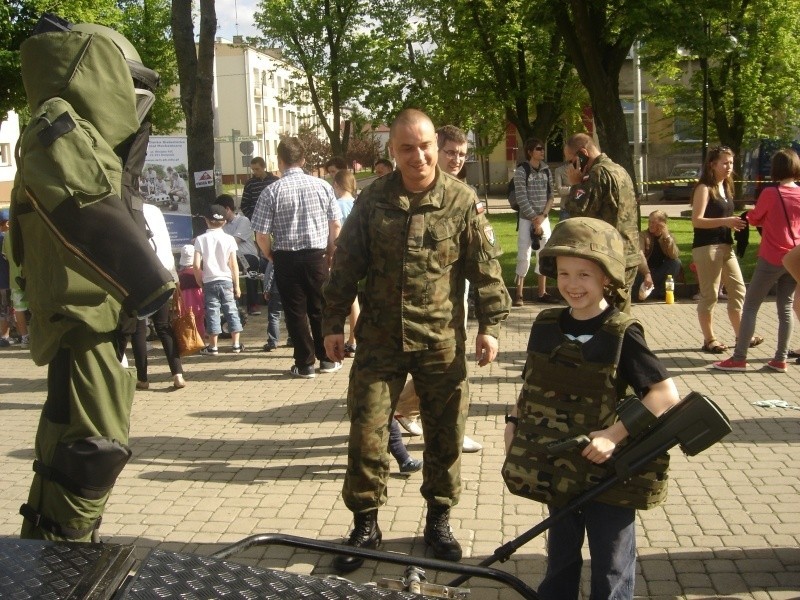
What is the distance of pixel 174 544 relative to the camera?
16.3ft

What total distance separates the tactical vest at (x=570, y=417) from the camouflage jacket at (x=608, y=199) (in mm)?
3207

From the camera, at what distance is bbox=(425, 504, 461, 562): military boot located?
4.62 m

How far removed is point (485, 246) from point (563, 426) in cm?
159

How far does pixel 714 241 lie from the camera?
30.8 ft

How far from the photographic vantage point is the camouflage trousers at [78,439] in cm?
357

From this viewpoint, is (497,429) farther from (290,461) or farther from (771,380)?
(771,380)

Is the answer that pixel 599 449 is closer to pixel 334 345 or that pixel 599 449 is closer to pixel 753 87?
pixel 334 345

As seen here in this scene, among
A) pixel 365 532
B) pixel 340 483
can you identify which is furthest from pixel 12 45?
pixel 365 532

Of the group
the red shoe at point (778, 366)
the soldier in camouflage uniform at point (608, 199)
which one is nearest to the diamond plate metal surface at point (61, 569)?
the soldier in camouflage uniform at point (608, 199)

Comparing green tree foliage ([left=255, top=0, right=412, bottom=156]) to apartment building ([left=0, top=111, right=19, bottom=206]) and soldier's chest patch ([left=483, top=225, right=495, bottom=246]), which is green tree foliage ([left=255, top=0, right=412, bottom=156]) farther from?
soldier's chest patch ([left=483, top=225, right=495, bottom=246])

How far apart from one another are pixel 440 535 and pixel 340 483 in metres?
1.32

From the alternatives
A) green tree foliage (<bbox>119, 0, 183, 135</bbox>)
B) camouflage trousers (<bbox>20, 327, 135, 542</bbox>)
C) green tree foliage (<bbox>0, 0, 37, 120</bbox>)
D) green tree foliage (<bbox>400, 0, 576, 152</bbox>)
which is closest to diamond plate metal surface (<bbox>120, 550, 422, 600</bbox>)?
camouflage trousers (<bbox>20, 327, 135, 542</bbox>)

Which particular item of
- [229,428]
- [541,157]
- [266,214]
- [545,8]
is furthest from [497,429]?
[545,8]

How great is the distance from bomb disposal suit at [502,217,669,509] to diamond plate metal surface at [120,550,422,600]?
1.27 metres
